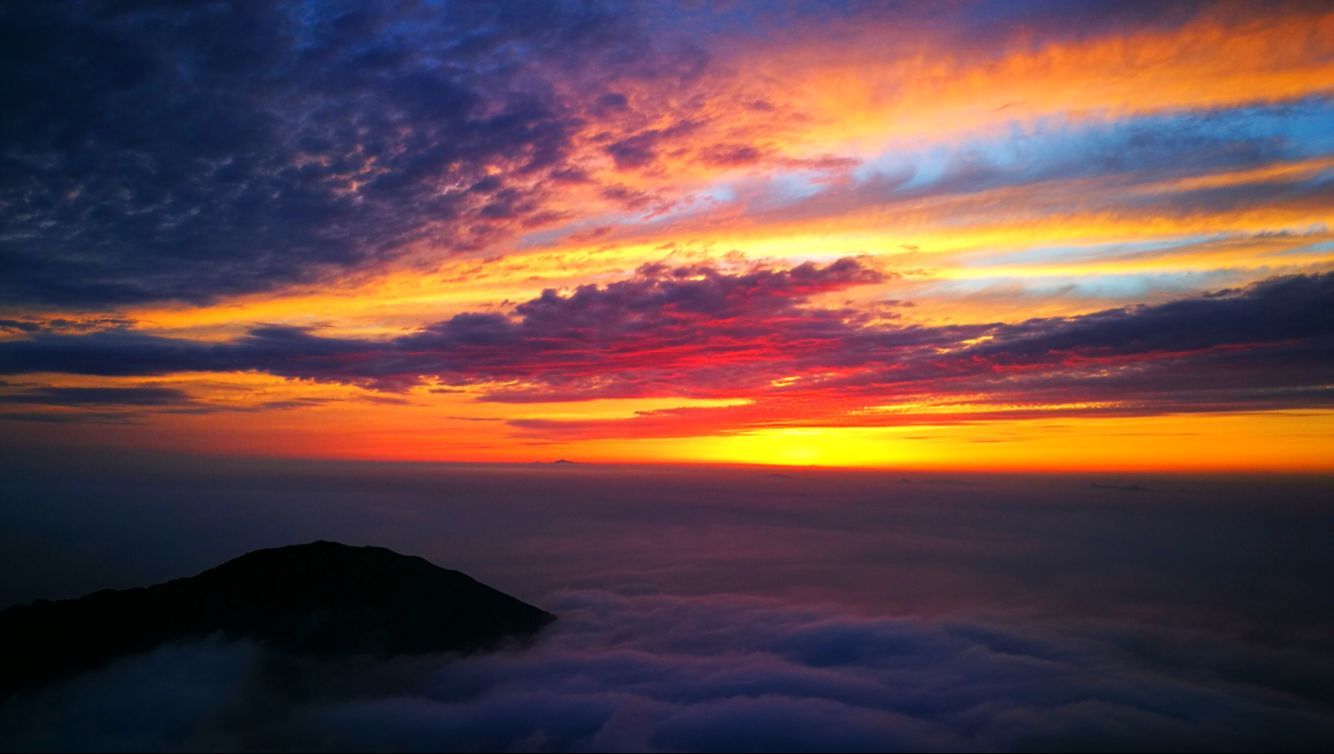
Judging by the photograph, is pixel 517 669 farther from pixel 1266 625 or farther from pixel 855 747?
pixel 1266 625

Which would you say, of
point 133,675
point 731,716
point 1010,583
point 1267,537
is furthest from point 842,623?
point 1267,537

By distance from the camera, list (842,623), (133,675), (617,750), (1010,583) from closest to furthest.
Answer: (617,750) < (133,675) < (842,623) < (1010,583)

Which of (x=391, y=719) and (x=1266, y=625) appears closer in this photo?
(x=391, y=719)

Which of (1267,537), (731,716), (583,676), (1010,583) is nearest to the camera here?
(731,716)

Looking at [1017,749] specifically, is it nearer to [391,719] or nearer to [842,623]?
[842,623]

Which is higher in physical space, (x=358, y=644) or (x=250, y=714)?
(x=358, y=644)

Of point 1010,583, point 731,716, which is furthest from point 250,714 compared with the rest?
point 1010,583
